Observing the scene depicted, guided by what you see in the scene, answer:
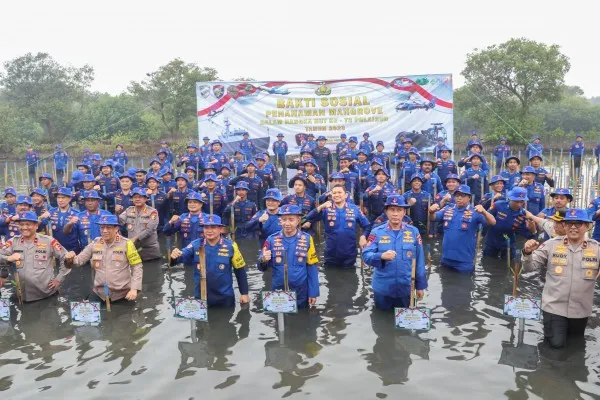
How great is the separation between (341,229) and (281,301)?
3.10m

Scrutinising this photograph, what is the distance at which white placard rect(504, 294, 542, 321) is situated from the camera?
526cm

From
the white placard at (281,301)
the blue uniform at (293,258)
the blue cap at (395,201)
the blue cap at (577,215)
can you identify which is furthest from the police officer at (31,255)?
the blue cap at (577,215)

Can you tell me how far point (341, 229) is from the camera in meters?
8.48

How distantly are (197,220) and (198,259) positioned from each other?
2100 millimetres

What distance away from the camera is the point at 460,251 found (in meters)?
8.20

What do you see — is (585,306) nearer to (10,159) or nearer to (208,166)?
(208,166)

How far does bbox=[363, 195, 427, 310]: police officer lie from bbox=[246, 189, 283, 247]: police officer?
198cm

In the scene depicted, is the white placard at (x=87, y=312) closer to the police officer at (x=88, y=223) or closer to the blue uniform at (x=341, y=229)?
the police officer at (x=88, y=223)

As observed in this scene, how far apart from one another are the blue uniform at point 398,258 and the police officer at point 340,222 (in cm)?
159

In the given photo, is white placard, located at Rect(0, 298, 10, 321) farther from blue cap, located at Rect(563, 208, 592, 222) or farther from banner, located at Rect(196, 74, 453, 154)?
banner, located at Rect(196, 74, 453, 154)

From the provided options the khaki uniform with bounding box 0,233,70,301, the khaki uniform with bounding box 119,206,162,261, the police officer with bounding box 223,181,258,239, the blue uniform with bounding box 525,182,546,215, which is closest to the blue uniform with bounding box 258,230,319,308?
the khaki uniform with bounding box 0,233,70,301

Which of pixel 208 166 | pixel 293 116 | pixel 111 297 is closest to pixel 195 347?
pixel 111 297

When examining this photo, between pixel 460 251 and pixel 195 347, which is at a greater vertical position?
pixel 460 251

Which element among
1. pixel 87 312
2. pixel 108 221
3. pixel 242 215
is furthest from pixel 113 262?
pixel 242 215
